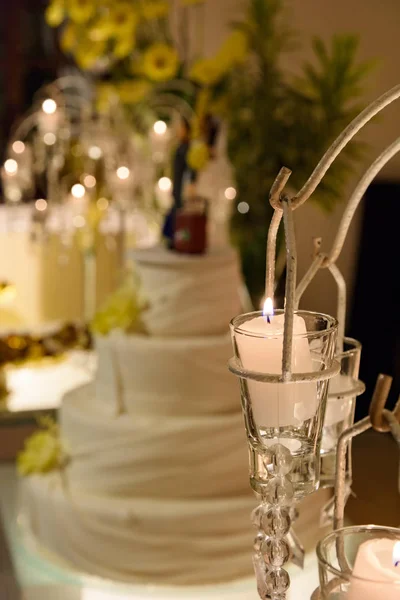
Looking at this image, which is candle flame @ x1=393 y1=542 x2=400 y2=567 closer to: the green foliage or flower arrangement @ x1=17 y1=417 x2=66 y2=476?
flower arrangement @ x1=17 y1=417 x2=66 y2=476

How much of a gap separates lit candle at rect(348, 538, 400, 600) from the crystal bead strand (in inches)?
2.7

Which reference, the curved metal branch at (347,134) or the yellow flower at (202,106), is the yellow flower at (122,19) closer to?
the yellow flower at (202,106)

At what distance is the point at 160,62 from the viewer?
11.4 ft

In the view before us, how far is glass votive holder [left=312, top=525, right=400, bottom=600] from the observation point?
2.31ft

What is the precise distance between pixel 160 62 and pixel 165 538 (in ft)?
6.27

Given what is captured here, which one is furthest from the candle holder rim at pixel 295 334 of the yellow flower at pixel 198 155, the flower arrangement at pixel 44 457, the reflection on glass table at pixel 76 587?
the flower arrangement at pixel 44 457

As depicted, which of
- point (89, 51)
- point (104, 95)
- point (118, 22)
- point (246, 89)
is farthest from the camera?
point (104, 95)

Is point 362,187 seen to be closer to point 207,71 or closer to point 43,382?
point 207,71

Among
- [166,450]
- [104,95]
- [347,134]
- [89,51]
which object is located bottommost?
[166,450]

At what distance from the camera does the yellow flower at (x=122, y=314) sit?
9.37ft

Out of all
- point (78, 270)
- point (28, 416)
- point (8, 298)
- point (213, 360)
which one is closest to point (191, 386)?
point (213, 360)

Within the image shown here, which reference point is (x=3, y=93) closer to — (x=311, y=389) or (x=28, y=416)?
(x=28, y=416)

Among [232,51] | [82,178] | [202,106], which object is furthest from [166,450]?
[82,178]

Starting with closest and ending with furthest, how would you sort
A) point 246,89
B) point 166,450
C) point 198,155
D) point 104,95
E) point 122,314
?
point 166,450 → point 122,314 → point 198,155 → point 246,89 → point 104,95
